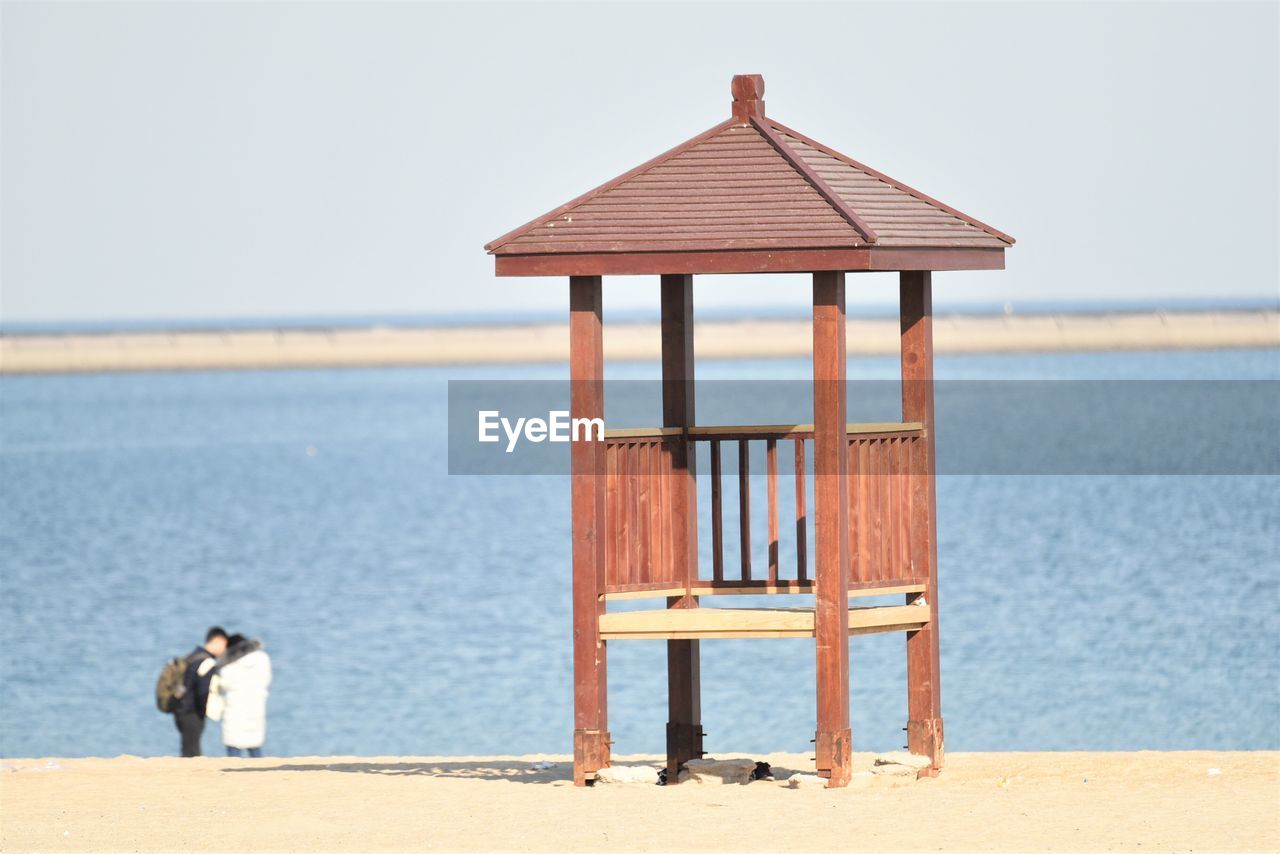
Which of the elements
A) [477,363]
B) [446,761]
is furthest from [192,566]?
[477,363]

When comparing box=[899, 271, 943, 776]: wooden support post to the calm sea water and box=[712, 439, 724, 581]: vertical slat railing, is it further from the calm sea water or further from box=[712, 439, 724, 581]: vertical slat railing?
the calm sea water

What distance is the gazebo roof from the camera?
10.2 metres

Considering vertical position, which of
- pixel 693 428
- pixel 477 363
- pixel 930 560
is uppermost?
pixel 477 363

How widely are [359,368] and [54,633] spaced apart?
395ft

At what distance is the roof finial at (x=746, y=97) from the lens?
1124 centimetres

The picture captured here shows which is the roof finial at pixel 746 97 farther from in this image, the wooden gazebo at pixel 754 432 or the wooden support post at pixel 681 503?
the wooden support post at pixel 681 503

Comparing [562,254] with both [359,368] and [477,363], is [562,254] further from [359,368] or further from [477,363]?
[359,368]

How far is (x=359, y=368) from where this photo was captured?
487 feet

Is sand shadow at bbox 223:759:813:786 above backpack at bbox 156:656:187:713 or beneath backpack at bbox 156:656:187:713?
beneath

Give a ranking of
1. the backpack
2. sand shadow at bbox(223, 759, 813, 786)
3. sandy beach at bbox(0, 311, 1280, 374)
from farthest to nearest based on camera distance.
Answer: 1. sandy beach at bbox(0, 311, 1280, 374)
2. the backpack
3. sand shadow at bbox(223, 759, 813, 786)

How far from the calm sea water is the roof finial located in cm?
806

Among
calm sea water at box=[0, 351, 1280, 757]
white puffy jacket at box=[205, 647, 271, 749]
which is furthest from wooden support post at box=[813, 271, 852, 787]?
calm sea water at box=[0, 351, 1280, 757]

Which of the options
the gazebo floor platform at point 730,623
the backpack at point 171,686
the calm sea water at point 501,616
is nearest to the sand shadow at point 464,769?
the gazebo floor platform at point 730,623

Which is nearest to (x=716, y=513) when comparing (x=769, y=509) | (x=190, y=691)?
(x=769, y=509)
